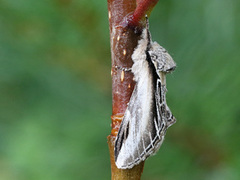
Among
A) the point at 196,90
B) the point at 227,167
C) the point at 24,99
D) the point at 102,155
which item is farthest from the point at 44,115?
the point at 227,167

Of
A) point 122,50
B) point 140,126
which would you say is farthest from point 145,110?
point 122,50

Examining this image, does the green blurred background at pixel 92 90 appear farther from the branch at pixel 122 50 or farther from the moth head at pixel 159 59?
the branch at pixel 122 50

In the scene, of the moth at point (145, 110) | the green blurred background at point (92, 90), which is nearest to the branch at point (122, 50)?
the moth at point (145, 110)

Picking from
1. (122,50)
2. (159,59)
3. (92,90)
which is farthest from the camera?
(92,90)

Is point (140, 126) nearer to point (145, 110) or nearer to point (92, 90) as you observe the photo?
point (145, 110)

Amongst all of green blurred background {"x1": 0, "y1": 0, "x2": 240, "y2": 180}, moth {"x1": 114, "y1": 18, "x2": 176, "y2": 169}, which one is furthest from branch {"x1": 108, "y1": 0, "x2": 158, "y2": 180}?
green blurred background {"x1": 0, "y1": 0, "x2": 240, "y2": 180}

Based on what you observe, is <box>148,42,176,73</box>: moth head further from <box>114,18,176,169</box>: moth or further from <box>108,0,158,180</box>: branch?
<box>108,0,158,180</box>: branch
